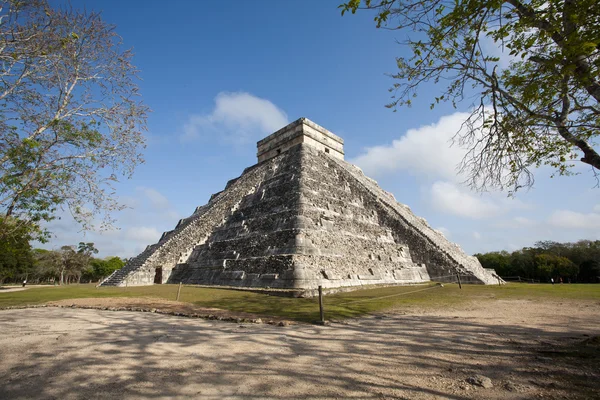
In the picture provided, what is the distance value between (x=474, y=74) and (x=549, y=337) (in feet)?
15.0

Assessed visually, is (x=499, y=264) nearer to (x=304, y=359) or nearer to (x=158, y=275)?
(x=158, y=275)

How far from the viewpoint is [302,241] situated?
12.6 m

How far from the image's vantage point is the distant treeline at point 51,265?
3506 cm

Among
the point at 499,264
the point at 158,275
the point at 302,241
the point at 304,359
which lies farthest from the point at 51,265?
the point at 499,264

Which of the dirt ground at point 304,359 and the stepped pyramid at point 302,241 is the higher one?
the stepped pyramid at point 302,241

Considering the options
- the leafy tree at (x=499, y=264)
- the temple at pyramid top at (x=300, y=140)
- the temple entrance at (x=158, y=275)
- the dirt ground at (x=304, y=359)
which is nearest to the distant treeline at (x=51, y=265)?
the temple entrance at (x=158, y=275)

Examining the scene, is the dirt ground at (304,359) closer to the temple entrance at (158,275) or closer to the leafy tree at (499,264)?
the temple entrance at (158,275)

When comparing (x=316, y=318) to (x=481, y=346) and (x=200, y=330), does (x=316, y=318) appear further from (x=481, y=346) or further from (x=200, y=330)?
(x=481, y=346)

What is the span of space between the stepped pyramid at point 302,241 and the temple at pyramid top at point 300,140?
406 millimetres

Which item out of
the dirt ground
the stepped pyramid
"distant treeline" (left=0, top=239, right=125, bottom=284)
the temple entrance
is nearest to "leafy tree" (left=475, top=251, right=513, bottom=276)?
the stepped pyramid

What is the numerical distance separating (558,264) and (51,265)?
2777 inches

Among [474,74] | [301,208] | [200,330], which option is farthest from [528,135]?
[301,208]

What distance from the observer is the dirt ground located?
2.84 m

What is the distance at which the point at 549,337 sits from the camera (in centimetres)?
452
